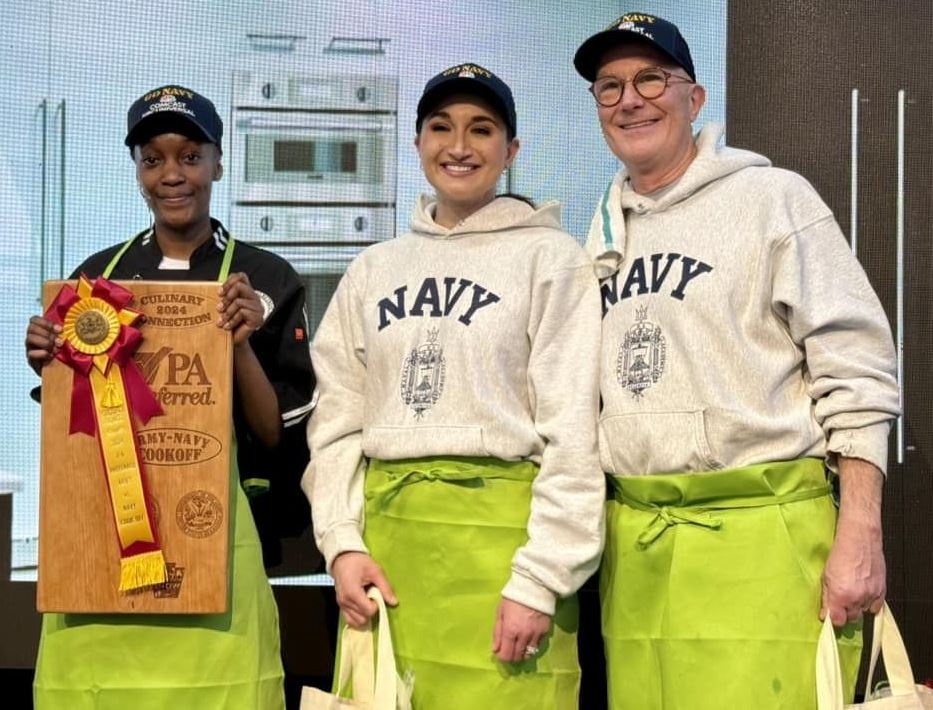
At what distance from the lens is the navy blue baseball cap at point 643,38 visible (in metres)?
1.99

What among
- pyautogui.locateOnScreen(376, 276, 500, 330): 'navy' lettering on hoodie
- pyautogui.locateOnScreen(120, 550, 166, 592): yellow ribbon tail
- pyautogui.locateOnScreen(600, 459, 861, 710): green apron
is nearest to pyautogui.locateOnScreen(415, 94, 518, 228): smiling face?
pyautogui.locateOnScreen(376, 276, 500, 330): 'navy' lettering on hoodie

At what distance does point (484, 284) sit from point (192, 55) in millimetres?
1249

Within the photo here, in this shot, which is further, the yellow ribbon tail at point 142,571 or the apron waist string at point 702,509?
the yellow ribbon tail at point 142,571

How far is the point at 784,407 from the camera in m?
1.85

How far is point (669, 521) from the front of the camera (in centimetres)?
185

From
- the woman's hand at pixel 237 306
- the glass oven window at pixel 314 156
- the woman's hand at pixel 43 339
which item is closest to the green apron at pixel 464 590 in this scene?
the woman's hand at pixel 237 306

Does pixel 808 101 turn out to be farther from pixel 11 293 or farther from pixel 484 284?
pixel 11 293

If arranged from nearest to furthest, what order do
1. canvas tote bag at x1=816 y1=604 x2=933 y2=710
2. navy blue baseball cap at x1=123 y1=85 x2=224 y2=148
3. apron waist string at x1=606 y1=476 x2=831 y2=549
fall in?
canvas tote bag at x1=816 y1=604 x2=933 y2=710
apron waist string at x1=606 y1=476 x2=831 y2=549
navy blue baseball cap at x1=123 y1=85 x2=224 y2=148

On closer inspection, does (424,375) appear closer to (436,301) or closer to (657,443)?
(436,301)

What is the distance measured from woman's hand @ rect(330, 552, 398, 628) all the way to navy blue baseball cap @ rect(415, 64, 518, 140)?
0.82 m

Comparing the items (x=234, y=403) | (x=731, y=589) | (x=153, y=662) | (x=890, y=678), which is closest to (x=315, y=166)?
(x=234, y=403)

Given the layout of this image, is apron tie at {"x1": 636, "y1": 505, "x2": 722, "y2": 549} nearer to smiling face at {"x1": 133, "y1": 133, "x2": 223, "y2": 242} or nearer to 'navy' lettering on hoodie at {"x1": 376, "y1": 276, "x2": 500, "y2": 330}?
'navy' lettering on hoodie at {"x1": 376, "y1": 276, "x2": 500, "y2": 330}

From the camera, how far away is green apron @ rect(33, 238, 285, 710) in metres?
2.04

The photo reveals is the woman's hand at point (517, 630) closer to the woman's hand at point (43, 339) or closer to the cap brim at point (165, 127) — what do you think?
the woman's hand at point (43, 339)
